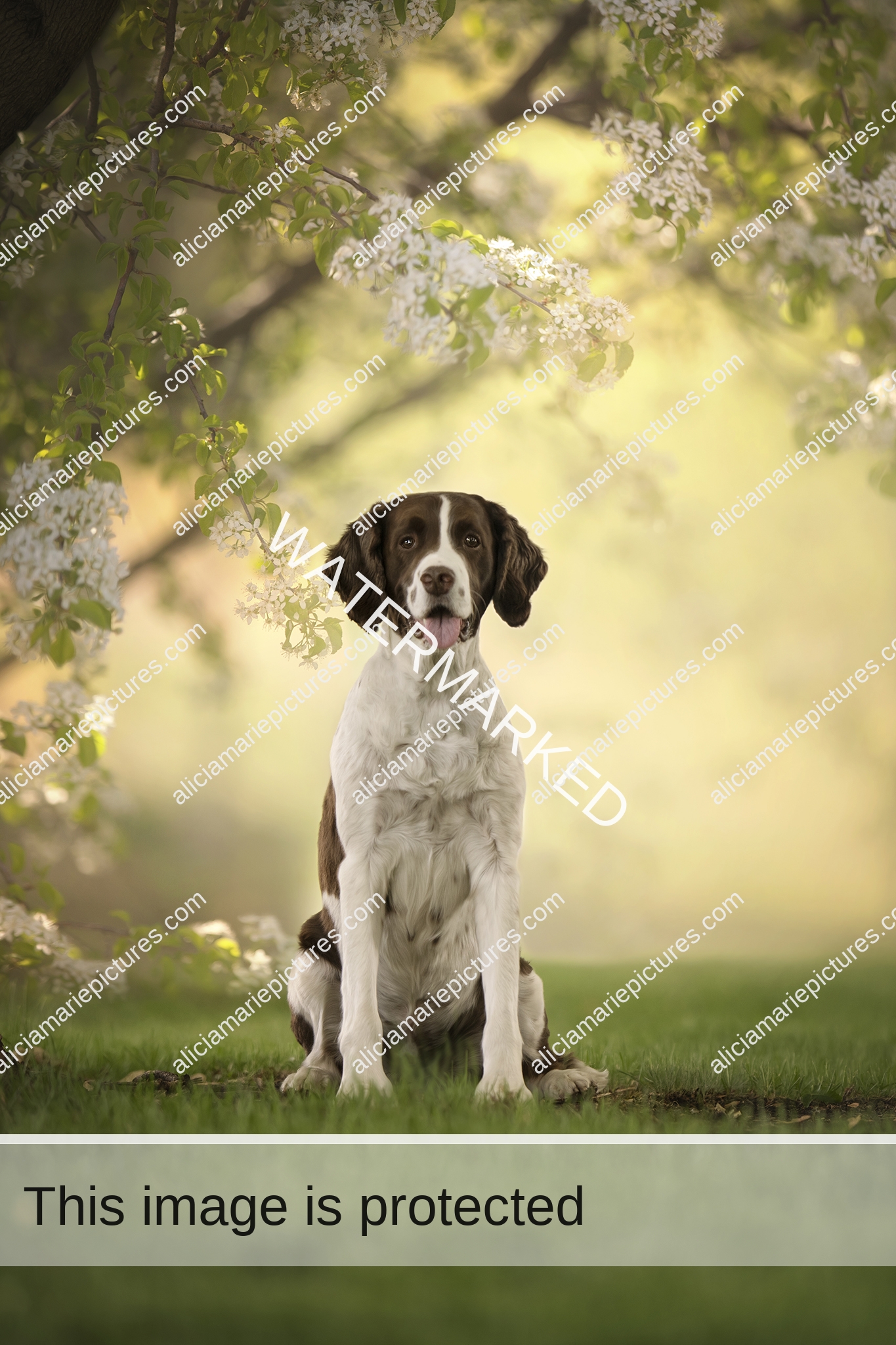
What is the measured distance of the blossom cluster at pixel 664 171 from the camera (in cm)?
378

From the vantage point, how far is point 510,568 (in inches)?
122

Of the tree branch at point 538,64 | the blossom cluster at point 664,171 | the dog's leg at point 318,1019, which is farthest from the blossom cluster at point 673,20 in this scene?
the dog's leg at point 318,1019

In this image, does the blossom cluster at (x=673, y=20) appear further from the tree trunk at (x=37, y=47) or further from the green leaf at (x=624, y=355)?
the tree trunk at (x=37, y=47)

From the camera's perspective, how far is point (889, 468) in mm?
4059

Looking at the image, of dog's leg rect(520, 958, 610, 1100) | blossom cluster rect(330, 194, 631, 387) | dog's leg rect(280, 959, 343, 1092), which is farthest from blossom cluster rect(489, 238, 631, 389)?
dog's leg rect(280, 959, 343, 1092)

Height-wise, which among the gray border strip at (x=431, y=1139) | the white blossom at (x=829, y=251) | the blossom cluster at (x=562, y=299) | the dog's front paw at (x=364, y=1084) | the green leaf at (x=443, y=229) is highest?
the white blossom at (x=829, y=251)

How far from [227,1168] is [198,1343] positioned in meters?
0.63

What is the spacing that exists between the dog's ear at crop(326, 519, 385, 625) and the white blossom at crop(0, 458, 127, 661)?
0.76 m

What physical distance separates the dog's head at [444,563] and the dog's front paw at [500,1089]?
1.21 meters

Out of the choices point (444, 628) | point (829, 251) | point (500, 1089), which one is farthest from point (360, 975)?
point (829, 251)

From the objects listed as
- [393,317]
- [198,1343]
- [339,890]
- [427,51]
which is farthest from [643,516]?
[198,1343]

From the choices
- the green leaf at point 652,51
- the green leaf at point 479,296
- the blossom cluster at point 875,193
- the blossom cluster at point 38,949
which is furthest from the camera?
the blossom cluster at point 875,193

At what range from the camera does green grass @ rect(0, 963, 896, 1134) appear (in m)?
2.61

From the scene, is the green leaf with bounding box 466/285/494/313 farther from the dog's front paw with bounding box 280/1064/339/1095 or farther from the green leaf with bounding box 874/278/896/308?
the dog's front paw with bounding box 280/1064/339/1095
